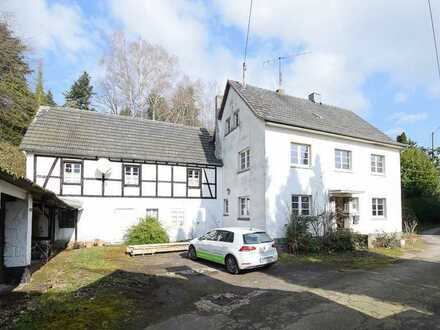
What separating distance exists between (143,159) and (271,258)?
422 inches

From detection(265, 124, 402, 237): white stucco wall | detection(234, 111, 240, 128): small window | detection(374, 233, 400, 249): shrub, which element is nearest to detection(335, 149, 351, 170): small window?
detection(265, 124, 402, 237): white stucco wall

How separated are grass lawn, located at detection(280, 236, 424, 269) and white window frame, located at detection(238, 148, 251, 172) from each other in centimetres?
556

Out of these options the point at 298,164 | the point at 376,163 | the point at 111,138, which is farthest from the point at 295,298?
the point at 111,138

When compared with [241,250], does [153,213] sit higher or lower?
higher

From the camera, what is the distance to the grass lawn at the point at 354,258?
1243cm

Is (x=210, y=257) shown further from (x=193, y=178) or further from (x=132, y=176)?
(x=193, y=178)

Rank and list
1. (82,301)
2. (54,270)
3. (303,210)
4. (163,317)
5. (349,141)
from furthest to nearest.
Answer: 1. (349,141)
2. (303,210)
3. (54,270)
4. (82,301)
5. (163,317)

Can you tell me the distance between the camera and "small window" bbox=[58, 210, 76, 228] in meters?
16.9

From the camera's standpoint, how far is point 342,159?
60.2 feet

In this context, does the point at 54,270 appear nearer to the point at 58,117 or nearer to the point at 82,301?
the point at 82,301

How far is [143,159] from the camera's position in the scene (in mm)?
18859

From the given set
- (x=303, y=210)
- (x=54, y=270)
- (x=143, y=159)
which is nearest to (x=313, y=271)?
(x=303, y=210)

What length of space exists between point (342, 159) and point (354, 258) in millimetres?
6539

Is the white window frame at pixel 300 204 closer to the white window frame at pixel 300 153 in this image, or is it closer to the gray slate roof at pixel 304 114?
the white window frame at pixel 300 153
